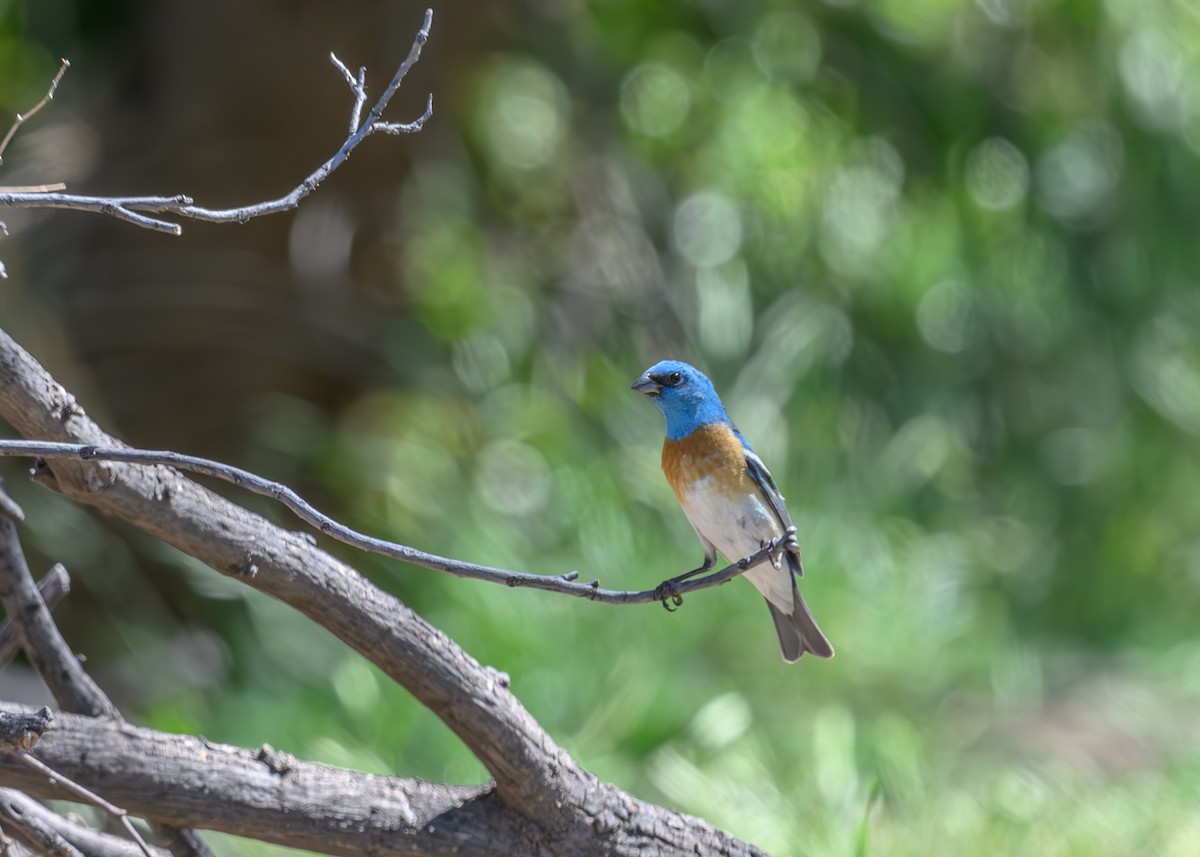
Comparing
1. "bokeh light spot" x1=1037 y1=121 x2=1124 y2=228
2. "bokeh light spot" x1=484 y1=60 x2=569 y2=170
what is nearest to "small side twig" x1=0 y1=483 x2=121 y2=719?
"bokeh light spot" x1=484 y1=60 x2=569 y2=170

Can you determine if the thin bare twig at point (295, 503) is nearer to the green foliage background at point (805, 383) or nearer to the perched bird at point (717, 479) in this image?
the perched bird at point (717, 479)

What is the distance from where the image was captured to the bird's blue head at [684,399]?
1794mm

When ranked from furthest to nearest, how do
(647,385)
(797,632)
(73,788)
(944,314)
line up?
(944,314), (797,632), (647,385), (73,788)

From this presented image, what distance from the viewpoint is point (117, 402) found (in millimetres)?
4184

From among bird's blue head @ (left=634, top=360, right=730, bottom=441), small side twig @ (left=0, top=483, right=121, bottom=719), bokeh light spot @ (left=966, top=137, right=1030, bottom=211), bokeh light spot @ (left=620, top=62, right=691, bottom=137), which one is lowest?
small side twig @ (left=0, top=483, right=121, bottom=719)

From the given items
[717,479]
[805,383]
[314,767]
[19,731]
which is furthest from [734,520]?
[805,383]

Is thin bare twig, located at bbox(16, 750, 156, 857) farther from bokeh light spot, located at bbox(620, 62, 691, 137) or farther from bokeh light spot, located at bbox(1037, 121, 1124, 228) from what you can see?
bokeh light spot, located at bbox(1037, 121, 1124, 228)

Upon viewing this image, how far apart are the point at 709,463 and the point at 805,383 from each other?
2450 mm

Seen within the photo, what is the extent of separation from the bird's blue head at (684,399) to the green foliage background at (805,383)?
50.1 inches

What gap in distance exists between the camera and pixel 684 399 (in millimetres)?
1855

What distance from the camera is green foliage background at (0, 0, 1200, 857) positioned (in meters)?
3.51

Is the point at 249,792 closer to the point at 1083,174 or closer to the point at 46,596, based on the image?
the point at 46,596

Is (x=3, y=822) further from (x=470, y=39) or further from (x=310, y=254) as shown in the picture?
(x=470, y=39)

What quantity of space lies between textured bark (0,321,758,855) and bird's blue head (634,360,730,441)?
0.54 metres
